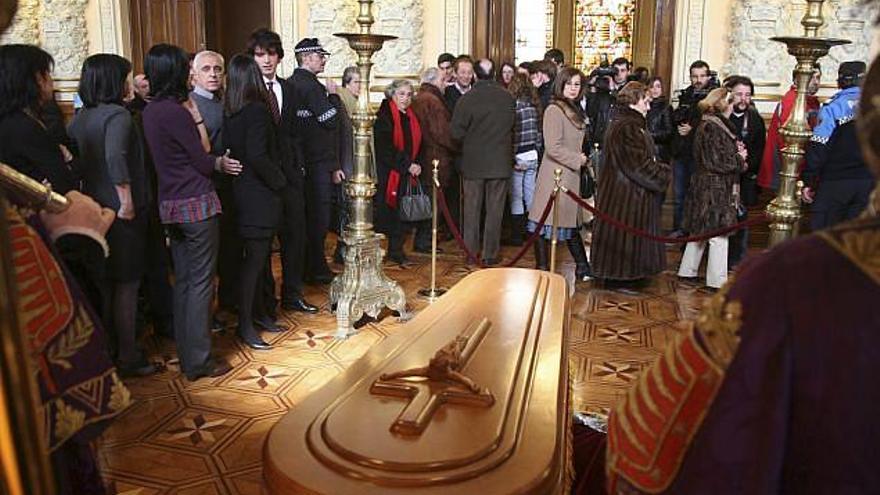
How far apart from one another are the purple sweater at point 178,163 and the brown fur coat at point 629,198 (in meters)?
2.94

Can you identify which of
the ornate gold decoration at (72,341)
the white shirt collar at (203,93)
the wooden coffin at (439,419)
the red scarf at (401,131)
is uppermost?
the white shirt collar at (203,93)

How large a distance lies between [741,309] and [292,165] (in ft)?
13.4

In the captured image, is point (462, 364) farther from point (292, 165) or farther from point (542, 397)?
point (292, 165)

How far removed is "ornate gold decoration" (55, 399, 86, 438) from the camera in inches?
60.6

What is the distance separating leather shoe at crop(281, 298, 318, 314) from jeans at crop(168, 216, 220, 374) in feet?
4.02

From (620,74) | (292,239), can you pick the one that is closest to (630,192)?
(292,239)

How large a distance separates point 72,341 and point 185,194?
2387mm

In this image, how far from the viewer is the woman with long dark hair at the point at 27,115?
316 centimetres

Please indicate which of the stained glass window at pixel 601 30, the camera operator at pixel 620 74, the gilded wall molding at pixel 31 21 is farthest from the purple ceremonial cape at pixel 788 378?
the stained glass window at pixel 601 30

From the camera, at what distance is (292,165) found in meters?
4.95

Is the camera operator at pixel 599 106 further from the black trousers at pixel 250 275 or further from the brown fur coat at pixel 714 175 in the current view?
the black trousers at pixel 250 275

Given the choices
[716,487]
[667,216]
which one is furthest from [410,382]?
[667,216]

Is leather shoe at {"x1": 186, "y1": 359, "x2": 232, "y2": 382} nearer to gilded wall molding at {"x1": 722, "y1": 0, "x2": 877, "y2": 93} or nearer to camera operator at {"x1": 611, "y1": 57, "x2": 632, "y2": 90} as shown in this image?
camera operator at {"x1": 611, "y1": 57, "x2": 632, "y2": 90}

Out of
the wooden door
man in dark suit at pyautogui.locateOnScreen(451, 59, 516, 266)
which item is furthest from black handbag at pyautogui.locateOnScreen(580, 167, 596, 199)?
the wooden door
